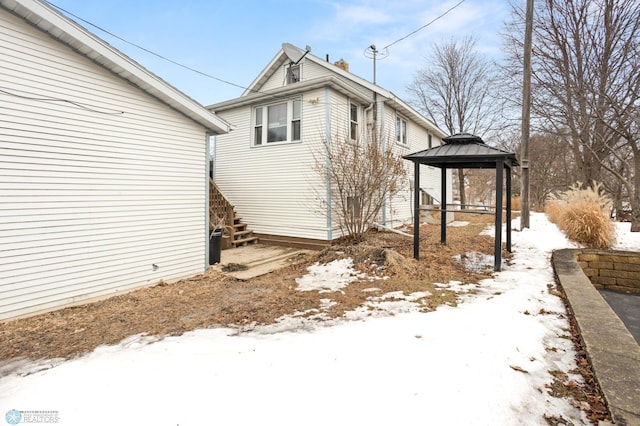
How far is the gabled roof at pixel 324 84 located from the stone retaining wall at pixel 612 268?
6.98 m

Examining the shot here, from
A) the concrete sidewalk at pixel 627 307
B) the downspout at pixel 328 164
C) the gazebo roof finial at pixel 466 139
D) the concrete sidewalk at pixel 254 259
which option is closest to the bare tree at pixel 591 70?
the concrete sidewalk at pixel 627 307

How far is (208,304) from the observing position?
461 centimetres

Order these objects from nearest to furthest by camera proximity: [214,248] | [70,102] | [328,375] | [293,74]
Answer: [328,375] < [70,102] < [214,248] < [293,74]

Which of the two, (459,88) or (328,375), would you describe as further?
(459,88)

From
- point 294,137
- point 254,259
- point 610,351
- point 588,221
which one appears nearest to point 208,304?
point 254,259

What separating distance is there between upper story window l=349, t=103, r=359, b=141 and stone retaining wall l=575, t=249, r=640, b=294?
6.56 meters

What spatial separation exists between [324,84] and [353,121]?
1.81m

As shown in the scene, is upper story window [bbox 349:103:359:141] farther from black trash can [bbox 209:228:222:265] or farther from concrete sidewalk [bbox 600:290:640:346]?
concrete sidewalk [bbox 600:290:640:346]

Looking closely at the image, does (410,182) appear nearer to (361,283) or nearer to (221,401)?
(361,283)

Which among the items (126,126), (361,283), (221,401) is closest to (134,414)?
(221,401)

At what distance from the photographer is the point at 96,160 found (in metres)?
5.01

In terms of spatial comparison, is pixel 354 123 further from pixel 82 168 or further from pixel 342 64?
pixel 82 168

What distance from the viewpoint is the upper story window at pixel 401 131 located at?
1209cm

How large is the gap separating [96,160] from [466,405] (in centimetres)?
596
